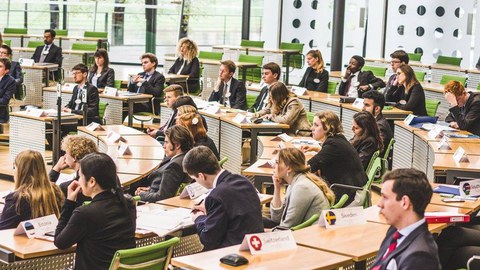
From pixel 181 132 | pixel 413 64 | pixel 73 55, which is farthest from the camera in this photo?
pixel 73 55

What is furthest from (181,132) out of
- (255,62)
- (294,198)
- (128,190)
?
(255,62)

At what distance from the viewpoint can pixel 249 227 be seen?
526cm

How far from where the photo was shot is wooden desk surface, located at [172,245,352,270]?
175 inches

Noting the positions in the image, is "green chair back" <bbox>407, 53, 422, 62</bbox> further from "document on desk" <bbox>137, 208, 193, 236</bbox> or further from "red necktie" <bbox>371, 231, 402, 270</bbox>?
"red necktie" <bbox>371, 231, 402, 270</bbox>

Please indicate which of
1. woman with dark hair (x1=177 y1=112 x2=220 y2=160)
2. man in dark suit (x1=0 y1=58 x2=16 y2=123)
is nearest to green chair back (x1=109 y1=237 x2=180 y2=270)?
woman with dark hair (x1=177 y1=112 x2=220 y2=160)

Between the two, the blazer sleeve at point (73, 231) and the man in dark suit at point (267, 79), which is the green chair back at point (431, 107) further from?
the blazer sleeve at point (73, 231)

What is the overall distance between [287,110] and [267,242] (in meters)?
5.41

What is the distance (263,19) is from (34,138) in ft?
31.1

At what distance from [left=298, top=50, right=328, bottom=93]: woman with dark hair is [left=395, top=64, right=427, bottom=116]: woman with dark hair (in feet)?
6.39

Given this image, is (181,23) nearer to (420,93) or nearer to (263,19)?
(263,19)

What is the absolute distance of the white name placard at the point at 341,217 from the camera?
17.4ft

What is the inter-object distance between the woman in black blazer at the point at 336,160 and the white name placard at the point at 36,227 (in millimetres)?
2849

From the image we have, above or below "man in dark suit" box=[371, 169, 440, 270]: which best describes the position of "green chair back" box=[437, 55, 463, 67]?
above

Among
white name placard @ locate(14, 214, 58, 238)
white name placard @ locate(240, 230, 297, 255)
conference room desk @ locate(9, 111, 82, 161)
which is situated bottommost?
conference room desk @ locate(9, 111, 82, 161)
